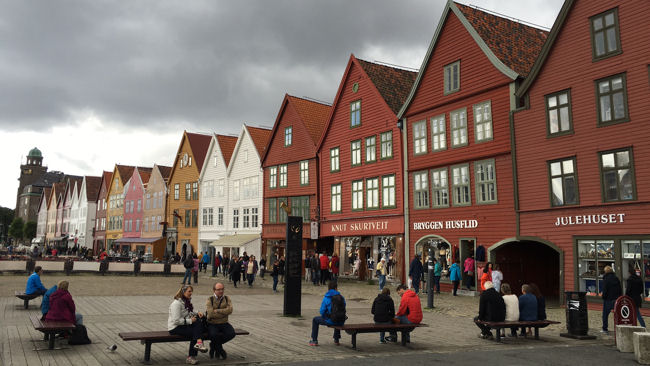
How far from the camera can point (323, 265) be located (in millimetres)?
29875

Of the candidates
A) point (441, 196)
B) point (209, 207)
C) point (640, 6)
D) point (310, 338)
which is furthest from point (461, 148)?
point (209, 207)

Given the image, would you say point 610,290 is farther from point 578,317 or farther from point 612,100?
point 612,100

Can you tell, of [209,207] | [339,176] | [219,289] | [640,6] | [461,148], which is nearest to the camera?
[219,289]

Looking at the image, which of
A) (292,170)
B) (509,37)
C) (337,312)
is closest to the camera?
(337,312)

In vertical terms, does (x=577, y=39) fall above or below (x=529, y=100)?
above

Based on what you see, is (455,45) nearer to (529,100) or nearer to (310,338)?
(529,100)

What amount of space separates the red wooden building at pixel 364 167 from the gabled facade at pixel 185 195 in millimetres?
20719

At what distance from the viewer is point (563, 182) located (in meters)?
20.3

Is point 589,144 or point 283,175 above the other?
point 283,175

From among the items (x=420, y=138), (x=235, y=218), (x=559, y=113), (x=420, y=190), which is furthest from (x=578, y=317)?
(x=235, y=218)

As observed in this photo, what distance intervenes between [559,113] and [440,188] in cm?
719

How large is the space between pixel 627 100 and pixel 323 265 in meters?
17.4

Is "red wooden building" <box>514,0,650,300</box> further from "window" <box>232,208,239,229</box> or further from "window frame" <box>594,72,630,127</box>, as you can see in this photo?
"window" <box>232,208,239,229</box>

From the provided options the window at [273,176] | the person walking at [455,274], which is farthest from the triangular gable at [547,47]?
the window at [273,176]
